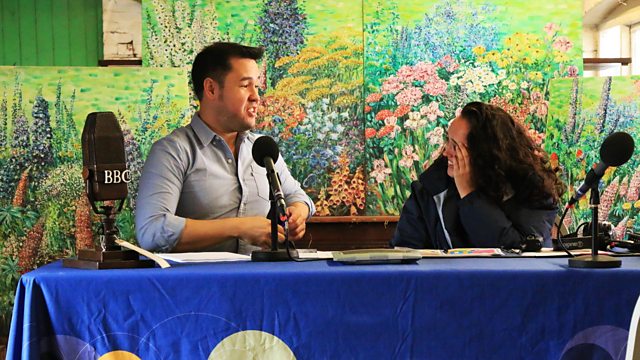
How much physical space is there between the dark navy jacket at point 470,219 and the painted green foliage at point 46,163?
72.7 inches

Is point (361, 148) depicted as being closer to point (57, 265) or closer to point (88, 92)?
point (88, 92)

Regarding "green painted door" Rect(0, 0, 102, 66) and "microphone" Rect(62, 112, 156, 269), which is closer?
"microphone" Rect(62, 112, 156, 269)

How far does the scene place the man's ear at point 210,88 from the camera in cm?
333

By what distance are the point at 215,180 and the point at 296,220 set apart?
1.08 ft

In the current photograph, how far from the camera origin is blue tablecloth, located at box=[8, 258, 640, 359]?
2.06 metres

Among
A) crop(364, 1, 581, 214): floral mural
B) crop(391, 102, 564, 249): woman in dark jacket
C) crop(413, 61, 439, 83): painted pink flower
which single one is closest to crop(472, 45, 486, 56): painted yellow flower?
crop(364, 1, 581, 214): floral mural

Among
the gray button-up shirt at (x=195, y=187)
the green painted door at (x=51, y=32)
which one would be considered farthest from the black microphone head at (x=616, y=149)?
the green painted door at (x=51, y=32)

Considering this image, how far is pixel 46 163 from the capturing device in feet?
14.9

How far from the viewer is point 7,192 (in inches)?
177

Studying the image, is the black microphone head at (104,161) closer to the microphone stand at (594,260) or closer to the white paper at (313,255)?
the white paper at (313,255)

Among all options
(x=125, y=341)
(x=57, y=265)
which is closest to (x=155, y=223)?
(x=57, y=265)

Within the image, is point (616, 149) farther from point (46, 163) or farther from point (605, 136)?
point (46, 163)

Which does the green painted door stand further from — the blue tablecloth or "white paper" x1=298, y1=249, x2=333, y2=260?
the blue tablecloth

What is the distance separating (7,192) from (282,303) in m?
2.87
